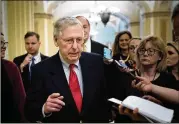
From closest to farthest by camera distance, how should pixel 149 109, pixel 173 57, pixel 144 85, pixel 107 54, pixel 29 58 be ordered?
pixel 149 109
pixel 144 85
pixel 107 54
pixel 173 57
pixel 29 58

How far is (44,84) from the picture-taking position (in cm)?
205

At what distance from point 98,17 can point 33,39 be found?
37.7ft

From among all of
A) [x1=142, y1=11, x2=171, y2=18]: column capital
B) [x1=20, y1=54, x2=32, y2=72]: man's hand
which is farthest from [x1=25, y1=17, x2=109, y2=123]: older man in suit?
[x1=142, y1=11, x2=171, y2=18]: column capital

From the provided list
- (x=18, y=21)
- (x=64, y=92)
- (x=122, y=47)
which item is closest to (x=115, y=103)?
(x=64, y=92)

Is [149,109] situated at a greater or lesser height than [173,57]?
lesser

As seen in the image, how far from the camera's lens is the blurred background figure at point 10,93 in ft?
6.47

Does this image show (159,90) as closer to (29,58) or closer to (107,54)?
(107,54)

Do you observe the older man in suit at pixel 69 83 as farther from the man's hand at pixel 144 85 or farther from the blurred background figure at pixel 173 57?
the blurred background figure at pixel 173 57

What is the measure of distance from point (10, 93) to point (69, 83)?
363 mm

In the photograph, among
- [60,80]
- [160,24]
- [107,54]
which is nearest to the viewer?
[60,80]

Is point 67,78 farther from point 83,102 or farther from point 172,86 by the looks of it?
point 172,86

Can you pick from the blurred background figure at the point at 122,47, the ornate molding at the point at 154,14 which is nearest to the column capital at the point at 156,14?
the ornate molding at the point at 154,14

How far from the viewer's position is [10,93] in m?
1.98

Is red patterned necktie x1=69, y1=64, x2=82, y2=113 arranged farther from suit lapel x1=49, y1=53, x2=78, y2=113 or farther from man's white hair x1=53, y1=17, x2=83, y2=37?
man's white hair x1=53, y1=17, x2=83, y2=37
